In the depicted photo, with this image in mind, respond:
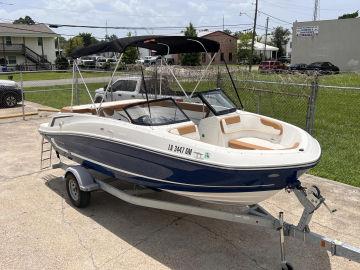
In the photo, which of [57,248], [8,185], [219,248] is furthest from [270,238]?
[8,185]

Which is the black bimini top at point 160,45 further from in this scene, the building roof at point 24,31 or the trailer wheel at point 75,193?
the building roof at point 24,31

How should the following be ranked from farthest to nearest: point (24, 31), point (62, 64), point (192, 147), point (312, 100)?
point (24, 31), point (62, 64), point (312, 100), point (192, 147)

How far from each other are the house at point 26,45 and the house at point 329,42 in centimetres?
3216

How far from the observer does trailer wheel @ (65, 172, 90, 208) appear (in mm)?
5594

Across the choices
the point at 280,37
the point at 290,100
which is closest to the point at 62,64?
the point at 290,100

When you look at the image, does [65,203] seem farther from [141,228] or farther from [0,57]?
[0,57]

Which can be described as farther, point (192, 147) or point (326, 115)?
point (326, 115)

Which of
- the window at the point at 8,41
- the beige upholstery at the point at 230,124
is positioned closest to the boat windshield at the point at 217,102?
the beige upholstery at the point at 230,124

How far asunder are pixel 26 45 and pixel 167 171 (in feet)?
194

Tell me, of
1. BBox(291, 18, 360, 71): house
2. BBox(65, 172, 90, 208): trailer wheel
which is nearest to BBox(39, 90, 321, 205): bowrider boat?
BBox(65, 172, 90, 208): trailer wheel

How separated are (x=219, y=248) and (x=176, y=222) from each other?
87 cm

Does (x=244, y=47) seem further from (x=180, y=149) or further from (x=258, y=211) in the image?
(x=180, y=149)

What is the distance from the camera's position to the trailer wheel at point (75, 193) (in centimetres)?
559

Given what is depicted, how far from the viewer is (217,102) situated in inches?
225
